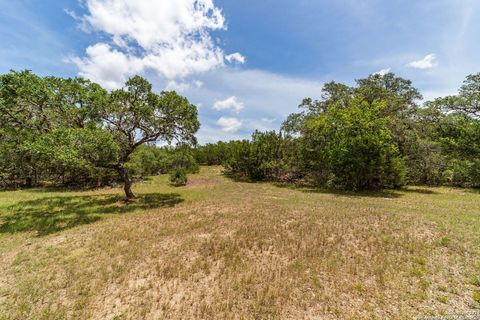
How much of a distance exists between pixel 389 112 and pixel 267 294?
24.0m

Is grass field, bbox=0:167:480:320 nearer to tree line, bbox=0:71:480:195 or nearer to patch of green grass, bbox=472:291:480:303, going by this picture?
patch of green grass, bbox=472:291:480:303

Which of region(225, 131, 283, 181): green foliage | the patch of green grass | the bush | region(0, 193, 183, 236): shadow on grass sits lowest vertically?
region(0, 193, 183, 236): shadow on grass

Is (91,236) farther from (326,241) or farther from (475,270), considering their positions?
(475,270)

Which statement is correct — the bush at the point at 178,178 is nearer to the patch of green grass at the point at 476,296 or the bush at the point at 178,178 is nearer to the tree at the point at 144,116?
the tree at the point at 144,116

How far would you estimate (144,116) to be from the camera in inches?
523

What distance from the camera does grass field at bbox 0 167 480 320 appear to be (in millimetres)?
4414

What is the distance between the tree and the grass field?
219 inches

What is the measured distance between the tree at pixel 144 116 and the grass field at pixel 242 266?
18.2 ft

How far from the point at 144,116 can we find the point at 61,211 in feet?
23.2

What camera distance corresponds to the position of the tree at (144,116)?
42.5ft

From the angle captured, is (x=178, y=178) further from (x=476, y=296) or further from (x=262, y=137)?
(x=476, y=296)

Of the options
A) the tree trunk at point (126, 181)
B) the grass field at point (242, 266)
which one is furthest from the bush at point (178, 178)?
the grass field at point (242, 266)

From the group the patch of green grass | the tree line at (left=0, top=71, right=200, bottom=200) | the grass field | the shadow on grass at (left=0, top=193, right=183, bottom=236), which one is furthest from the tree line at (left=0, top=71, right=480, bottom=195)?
the patch of green grass

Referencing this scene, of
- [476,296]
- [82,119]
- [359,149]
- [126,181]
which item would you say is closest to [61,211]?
[126,181]
